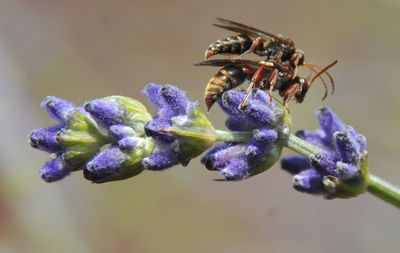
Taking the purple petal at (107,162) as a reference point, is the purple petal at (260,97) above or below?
above

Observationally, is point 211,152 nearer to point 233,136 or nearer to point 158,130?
point 233,136

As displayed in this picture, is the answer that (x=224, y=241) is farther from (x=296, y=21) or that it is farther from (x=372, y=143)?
(x=296, y=21)

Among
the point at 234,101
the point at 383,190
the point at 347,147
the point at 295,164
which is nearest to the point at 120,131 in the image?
the point at 234,101

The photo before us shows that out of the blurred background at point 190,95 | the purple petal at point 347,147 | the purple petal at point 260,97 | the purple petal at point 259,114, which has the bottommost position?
the blurred background at point 190,95

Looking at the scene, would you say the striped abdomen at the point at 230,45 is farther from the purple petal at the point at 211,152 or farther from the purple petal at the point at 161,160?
the purple petal at the point at 161,160

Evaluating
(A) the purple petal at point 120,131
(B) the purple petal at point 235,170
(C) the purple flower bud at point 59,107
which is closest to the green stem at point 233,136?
(B) the purple petal at point 235,170

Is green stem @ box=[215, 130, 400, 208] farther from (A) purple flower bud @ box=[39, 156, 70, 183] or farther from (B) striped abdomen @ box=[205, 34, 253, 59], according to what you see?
(A) purple flower bud @ box=[39, 156, 70, 183]

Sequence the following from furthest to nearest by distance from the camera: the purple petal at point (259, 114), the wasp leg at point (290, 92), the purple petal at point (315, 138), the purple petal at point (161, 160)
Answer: the purple petal at point (315, 138) < the wasp leg at point (290, 92) < the purple petal at point (259, 114) < the purple petal at point (161, 160)
